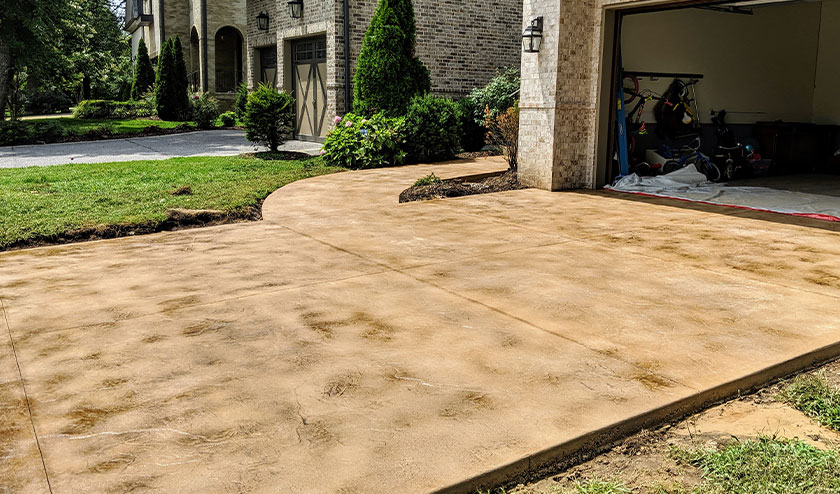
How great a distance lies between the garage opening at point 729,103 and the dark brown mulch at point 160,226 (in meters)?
5.21

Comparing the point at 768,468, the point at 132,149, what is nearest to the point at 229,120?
the point at 132,149

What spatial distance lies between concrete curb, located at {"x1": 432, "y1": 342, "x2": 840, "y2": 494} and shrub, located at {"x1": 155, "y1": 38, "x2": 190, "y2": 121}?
77.0 ft

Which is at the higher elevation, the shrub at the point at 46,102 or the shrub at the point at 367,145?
the shrub at the point at 46,102

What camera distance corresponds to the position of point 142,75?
2908 centimetres

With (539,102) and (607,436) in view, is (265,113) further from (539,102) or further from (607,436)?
(607,436)

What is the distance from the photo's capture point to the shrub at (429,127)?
12328 mm

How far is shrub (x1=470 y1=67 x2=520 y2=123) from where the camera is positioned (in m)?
13.4

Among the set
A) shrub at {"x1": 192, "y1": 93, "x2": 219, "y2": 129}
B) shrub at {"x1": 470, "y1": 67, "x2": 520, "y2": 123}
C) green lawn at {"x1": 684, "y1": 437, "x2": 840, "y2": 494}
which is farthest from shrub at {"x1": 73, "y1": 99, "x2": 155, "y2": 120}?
green lawn at {"x1": 684, "y1": 437, "x2": 840, "y2": 494}

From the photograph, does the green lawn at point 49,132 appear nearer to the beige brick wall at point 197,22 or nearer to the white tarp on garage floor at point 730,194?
the beige brick wall at point 197,22

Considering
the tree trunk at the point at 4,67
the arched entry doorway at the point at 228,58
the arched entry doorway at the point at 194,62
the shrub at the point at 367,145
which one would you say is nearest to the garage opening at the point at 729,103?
the shrub at the point at 367,145

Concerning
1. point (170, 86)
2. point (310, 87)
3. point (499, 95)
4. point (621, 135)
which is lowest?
point (621, 135)

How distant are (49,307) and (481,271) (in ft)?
9.52

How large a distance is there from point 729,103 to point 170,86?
734 inches

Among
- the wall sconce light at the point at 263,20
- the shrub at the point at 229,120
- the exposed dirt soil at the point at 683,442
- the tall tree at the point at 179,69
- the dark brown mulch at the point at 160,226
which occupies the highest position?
the wall sconce light at the point at 263,20
